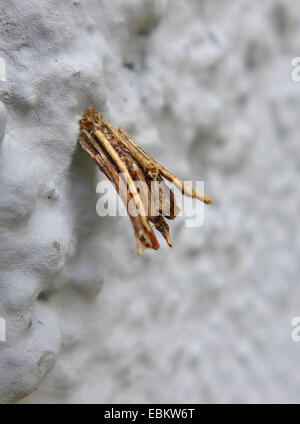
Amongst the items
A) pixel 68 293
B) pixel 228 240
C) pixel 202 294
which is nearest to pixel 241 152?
pixel 228 240

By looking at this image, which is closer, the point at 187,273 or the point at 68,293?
the point at 68,293

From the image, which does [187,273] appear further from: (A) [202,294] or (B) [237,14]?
(B) [237,14]

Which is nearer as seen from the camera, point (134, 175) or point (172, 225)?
point (134, 175)

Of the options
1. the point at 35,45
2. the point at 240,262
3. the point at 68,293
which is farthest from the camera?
the point at 240,262
